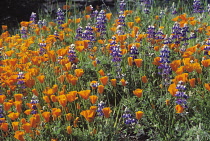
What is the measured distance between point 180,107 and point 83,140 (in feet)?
2.70

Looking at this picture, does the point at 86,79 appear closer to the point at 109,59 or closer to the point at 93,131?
the point at 109,59

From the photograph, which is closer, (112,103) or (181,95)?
(181,95)

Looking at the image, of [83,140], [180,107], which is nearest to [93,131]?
[83,140]

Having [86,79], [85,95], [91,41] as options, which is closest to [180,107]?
[85,95]

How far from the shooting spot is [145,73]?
342 centimetres

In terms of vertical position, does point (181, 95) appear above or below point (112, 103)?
above

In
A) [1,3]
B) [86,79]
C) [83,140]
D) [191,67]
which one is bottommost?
[83,140]

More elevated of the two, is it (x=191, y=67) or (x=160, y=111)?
(x=191, y=67)

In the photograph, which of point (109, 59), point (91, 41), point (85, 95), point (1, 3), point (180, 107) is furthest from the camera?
point (1, 3)

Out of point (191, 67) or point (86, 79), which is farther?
point (86, 79)

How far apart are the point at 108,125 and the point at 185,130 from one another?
0.62 meters

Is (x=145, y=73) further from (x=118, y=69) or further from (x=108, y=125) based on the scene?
(x=108, y=125)

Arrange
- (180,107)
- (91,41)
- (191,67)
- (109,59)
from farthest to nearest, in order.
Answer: (91,41)
(109,59)
(191,67)
(180,107)

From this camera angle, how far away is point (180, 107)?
2.35 m
